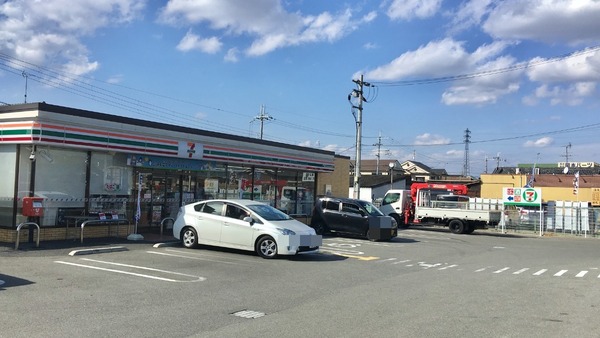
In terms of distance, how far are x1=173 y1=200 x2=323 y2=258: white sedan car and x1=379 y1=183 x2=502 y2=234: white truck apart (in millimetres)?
15579

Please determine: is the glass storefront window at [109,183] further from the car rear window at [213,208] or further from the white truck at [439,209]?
the white truck at [439,209]

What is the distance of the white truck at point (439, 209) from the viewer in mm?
27500

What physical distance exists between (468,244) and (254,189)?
954 cm

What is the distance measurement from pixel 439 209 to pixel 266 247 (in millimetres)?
17203

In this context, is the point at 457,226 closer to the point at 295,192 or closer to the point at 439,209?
the point at 439,209

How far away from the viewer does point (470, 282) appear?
429 inches

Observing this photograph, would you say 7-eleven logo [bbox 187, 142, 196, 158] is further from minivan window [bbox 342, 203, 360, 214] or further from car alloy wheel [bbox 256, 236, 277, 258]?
car alloy wheel [bbox 256, 236, 277, 258]

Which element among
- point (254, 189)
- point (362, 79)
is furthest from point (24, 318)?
point (362, 79)

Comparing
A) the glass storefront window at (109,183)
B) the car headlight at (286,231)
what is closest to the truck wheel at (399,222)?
the glass storefront window at (109,183)

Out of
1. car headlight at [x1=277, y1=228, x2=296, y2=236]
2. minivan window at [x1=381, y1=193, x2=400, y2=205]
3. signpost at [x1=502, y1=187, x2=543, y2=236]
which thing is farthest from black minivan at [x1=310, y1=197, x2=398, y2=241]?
signpost at [x1=502, y1=187, x2=543, y2=236]

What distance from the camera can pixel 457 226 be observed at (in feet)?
91.8

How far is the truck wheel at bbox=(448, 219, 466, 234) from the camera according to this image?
27.8 m

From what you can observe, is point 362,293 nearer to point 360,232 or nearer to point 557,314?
point 557,314

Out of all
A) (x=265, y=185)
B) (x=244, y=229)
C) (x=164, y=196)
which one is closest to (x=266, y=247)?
(x=244, y=229)
